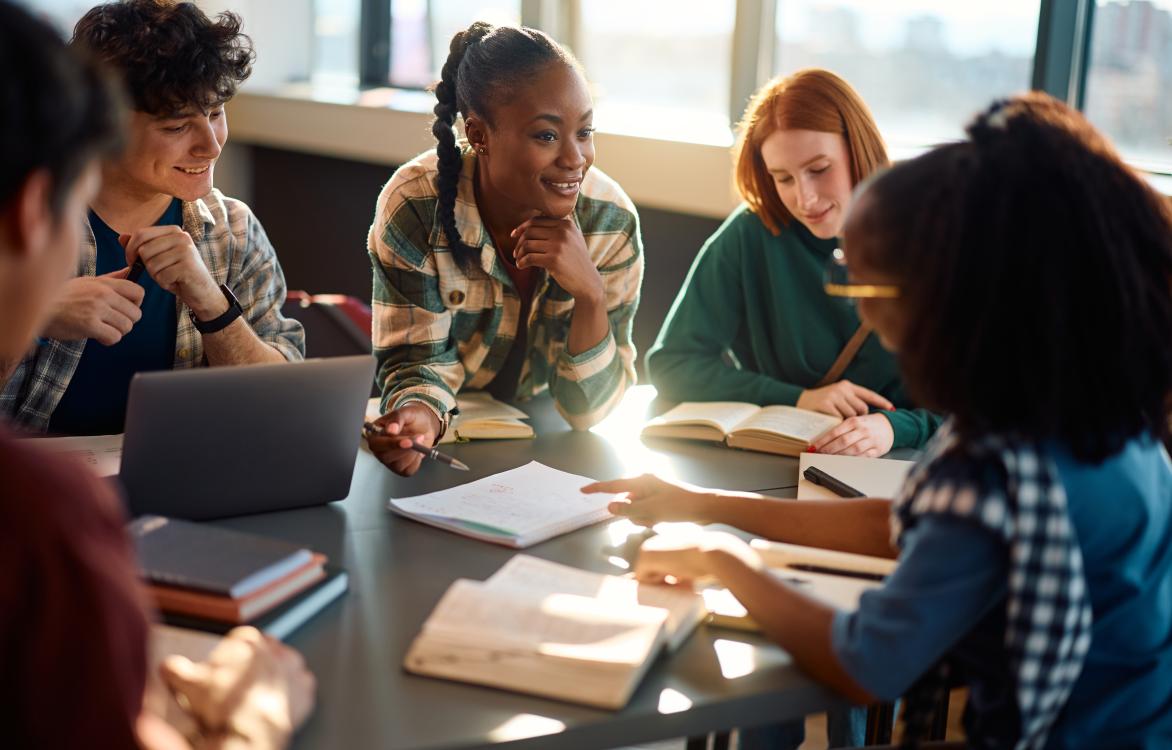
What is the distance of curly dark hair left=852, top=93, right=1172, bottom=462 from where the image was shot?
1.01 m

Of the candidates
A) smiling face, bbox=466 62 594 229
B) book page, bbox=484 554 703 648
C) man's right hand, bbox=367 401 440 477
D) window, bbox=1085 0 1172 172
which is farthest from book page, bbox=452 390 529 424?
window, bbox=1085 0 1172 172

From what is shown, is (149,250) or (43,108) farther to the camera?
(149,250)

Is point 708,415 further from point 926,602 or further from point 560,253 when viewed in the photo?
point 926,602

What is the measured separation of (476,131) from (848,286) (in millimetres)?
1035

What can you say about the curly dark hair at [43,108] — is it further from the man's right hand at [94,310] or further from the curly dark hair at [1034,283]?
the man's right hand at [94,310]

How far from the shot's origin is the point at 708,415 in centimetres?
193

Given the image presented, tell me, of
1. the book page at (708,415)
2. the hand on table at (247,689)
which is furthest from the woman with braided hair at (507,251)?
the hand on table at (247,689)

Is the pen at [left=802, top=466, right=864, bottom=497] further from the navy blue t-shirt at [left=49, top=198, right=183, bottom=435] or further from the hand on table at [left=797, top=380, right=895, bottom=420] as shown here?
the navy blue t-shirt at [left=49, top=198, right=183, bottom=435]

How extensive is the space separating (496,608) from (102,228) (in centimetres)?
113

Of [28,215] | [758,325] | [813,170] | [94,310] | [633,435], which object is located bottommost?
[633,435]

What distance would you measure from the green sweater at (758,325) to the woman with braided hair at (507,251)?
0.12 metres

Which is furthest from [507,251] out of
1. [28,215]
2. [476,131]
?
[28,215]

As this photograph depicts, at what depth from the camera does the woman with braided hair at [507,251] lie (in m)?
1.94

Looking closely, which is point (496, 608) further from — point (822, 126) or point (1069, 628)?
point (822, 126)
